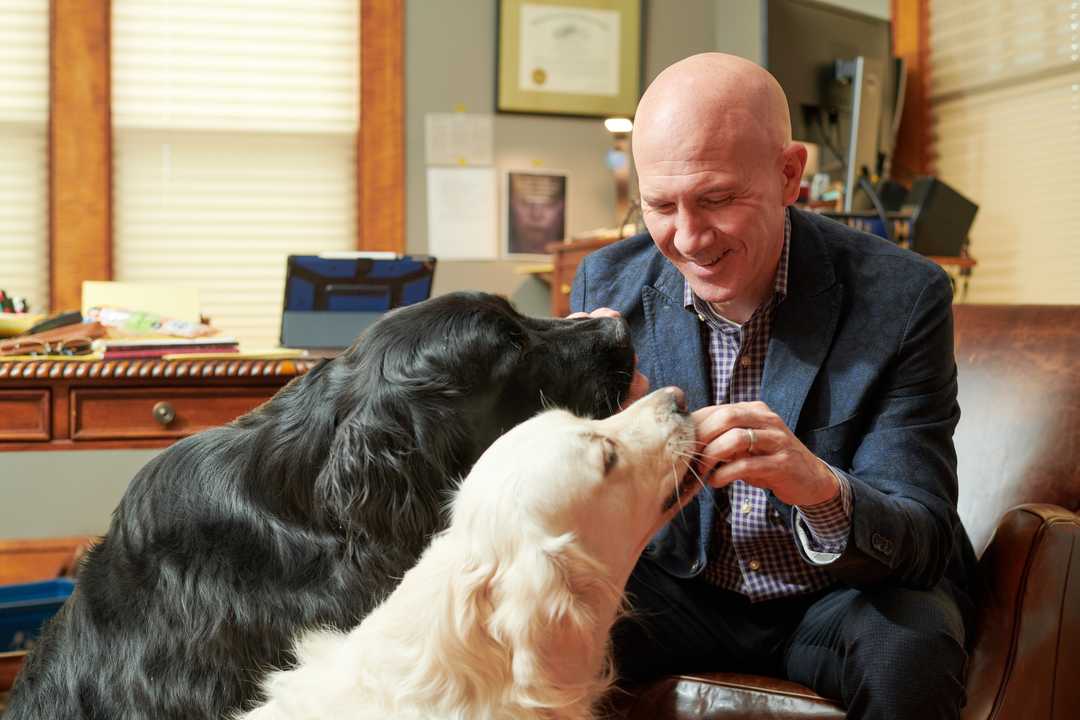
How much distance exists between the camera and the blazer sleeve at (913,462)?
1.55 m

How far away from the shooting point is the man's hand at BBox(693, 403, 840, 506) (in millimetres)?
1361

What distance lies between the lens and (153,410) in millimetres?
2541

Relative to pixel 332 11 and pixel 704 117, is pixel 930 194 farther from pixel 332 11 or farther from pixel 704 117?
pixel 332 11

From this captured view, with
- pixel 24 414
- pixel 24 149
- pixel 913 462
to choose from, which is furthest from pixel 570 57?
pixel 913 462

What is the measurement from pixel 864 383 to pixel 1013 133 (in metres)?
2.75

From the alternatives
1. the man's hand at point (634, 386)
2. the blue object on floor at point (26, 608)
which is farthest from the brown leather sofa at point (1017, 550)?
the blue object on floor at point (26, 608)

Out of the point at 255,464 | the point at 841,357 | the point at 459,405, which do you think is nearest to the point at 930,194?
the point at 841,357

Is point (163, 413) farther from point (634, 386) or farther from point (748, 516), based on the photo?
point (748, 516)

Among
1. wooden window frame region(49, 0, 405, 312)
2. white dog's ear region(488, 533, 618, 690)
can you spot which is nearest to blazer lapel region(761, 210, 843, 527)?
white dog's ear region(488, 533, 618, 690)

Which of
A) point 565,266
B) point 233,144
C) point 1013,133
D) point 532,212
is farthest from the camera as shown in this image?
point 532,212

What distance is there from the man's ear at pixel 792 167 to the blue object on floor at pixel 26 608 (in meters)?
1.64

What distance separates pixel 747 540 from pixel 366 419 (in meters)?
0.73

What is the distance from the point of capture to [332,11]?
16.8 feet

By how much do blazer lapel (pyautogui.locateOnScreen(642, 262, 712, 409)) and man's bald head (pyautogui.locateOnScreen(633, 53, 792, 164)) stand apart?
263 mm
